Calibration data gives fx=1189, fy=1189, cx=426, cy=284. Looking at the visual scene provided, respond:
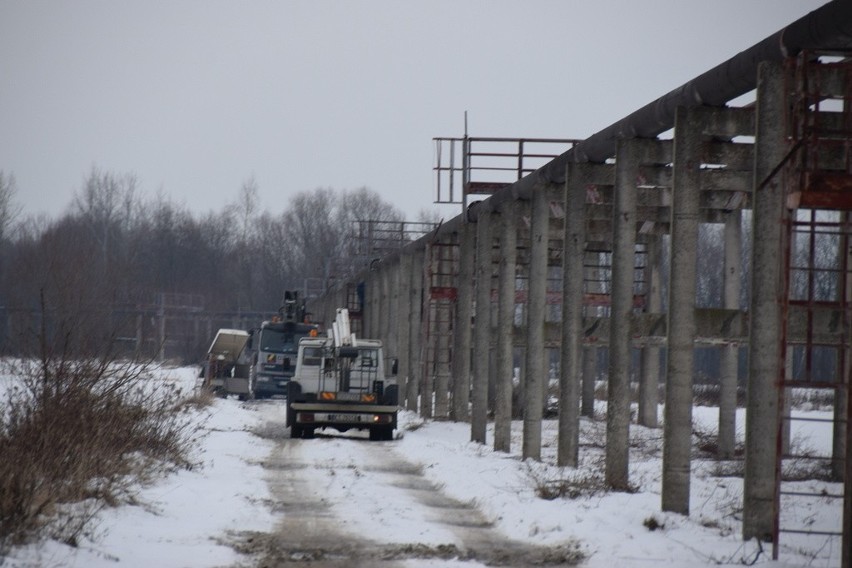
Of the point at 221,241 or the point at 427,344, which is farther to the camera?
the point at 221,241

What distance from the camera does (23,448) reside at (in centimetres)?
1210

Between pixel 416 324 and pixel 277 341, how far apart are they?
31.6 feet

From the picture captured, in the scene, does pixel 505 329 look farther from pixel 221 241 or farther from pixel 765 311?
pixel 221 241

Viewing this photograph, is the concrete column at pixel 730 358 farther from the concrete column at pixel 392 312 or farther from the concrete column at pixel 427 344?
the concrete column at pixel 392 312

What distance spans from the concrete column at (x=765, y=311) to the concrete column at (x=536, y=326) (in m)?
8.83

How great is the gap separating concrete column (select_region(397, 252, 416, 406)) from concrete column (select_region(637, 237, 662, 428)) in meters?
8.15

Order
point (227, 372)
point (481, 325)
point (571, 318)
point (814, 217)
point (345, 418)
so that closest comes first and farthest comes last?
point (814, 217) < point (571, 318) < point (481, 325) < point (345, 418) < point (227, 372)

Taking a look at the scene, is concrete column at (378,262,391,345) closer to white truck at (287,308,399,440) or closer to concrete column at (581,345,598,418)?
concrete column at (581,345,598,418)

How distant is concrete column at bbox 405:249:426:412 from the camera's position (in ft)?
113

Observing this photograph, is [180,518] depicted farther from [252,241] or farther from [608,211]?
[252,241]

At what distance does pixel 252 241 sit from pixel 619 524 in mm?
108249

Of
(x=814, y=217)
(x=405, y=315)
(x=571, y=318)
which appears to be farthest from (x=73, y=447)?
(x=405, y=315)

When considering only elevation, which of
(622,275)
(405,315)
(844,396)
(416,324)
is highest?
(622,275)

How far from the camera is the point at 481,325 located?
78.9 feet
